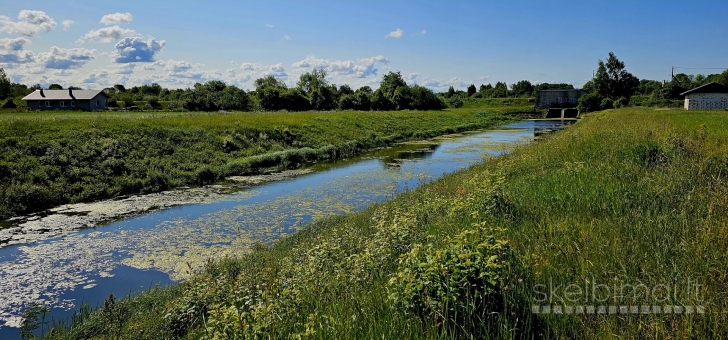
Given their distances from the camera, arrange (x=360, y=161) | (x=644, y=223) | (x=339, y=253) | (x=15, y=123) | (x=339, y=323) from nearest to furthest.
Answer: (x=339, y=323) → (x=644, y=223) → (x=339, y=253) → (x=15, y=123) → (x=360, y=161)

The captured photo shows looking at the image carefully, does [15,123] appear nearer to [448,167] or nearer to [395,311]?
[448,167]

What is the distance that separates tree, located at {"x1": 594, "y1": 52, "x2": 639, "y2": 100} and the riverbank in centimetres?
10583

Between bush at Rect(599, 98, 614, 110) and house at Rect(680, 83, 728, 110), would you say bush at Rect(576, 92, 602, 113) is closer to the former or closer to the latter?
bush at Rect(599, 98, 614, 110)

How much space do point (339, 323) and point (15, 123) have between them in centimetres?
2591

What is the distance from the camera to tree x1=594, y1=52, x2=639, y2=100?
97812 mm

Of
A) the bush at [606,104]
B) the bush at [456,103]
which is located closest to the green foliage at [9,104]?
the bush at [456,103]

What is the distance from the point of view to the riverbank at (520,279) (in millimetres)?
3289

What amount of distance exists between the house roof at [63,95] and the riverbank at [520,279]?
82073 mm

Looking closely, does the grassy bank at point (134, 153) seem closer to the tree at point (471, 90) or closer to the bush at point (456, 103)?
the bush at point (456, 103)

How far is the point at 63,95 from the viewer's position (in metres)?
73.5

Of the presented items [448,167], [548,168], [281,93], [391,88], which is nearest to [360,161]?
[448,167]

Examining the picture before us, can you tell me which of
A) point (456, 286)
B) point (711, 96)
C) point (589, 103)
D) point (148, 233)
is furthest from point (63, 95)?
point (589, 103)

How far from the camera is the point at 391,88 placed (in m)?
91.9

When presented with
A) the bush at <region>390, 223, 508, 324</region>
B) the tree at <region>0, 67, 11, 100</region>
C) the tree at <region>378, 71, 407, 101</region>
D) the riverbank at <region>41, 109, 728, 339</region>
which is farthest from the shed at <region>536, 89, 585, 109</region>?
the tree at <region>0, 67, 11, 100</region>
